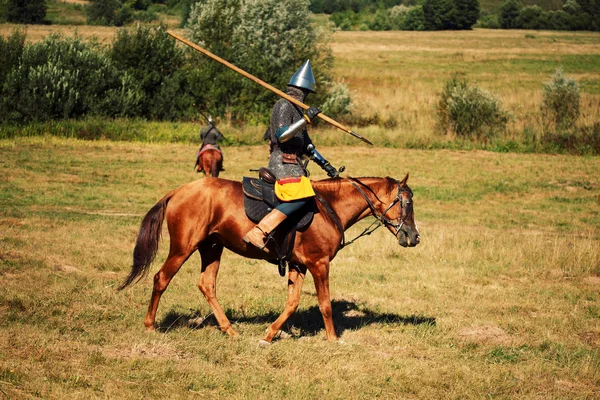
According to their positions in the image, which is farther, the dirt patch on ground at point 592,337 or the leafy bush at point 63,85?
the leafy bush at point 63,85

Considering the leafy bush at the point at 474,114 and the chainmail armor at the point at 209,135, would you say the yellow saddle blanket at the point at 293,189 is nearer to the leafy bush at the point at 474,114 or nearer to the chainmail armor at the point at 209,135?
the chainmail armor at the point at 209,135

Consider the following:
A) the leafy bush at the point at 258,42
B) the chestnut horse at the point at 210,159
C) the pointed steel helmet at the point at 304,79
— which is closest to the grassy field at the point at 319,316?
the chestnut horse at the point at 210,159

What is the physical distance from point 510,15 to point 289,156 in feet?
398

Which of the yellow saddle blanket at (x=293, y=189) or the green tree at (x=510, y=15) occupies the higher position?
the green tree at (x=510, y=15)

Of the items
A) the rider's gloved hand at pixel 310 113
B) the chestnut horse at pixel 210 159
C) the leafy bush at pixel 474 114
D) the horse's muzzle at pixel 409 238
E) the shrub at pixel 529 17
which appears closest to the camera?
the rider's gloved hand at pixel 310 113

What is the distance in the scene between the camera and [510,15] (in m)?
123

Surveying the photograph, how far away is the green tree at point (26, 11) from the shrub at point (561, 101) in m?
60.6

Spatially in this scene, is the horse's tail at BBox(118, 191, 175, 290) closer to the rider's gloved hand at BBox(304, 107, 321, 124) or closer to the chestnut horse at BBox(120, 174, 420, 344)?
the chestnut horse at BBox(120, 174, 420, 344)

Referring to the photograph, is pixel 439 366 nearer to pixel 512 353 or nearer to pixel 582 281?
pixel 512 353

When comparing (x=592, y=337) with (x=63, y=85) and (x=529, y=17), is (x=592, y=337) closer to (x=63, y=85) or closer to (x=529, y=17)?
(x=63, y=85)

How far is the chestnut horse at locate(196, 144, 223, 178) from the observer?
19688 mm

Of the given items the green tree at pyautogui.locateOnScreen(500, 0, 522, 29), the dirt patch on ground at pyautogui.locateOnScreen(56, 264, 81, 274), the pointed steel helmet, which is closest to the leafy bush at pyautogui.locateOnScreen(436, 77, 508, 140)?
the dirt patch on ground at pyautogui.locateOnScreen(56, 264, 81, 274)

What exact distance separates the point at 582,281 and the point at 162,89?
29042 millimetres

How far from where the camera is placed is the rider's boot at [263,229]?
9414mm
